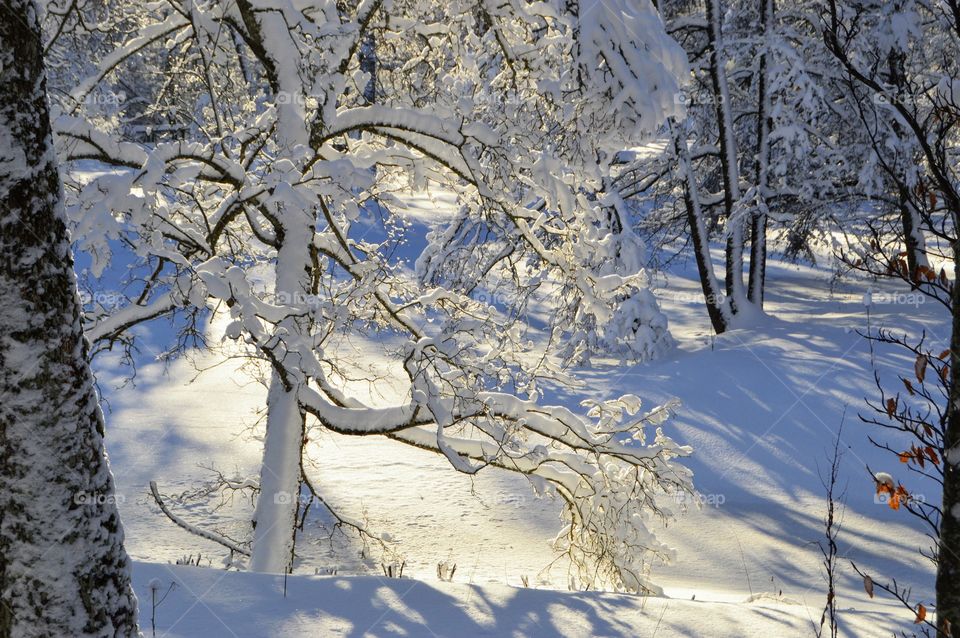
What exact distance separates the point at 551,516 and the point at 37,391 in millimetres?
7090

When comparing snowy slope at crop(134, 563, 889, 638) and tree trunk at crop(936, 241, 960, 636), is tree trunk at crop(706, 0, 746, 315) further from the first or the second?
tree trunk at crop(936, 241, 960, 636)

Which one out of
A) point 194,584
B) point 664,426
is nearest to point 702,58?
point 664,426

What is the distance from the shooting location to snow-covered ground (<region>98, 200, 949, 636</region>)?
4.18 meters

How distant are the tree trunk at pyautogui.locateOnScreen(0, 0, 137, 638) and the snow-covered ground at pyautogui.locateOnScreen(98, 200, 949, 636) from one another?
1.23m

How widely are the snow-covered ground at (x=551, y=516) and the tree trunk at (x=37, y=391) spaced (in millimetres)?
1227

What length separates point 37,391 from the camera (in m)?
2.50

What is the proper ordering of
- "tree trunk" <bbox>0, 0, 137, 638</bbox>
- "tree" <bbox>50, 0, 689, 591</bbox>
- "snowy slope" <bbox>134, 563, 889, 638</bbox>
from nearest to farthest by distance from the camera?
"tree trunk" <bbox>0, 0, 137, 638</bbox>, "snowy slope" <bbox>134, 563, 889, 638</bbox>, "tree" <bbox>50, 0, 689, 591</bbox>

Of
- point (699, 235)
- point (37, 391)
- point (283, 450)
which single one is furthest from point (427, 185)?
point (699, 235)

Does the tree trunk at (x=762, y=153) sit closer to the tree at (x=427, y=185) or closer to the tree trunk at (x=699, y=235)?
the tree trunk at (x=699, y=235)

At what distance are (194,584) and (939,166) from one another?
4104 millimetres

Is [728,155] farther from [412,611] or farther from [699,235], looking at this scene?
[412,611]

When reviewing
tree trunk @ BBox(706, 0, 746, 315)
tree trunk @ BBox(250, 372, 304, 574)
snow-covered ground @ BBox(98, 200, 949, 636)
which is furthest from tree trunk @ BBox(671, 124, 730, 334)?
tree trunk @ BBox(250, 372, 304, 574)

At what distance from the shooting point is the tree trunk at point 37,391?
2459 millimetres

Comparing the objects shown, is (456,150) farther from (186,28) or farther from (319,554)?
(319,554)
